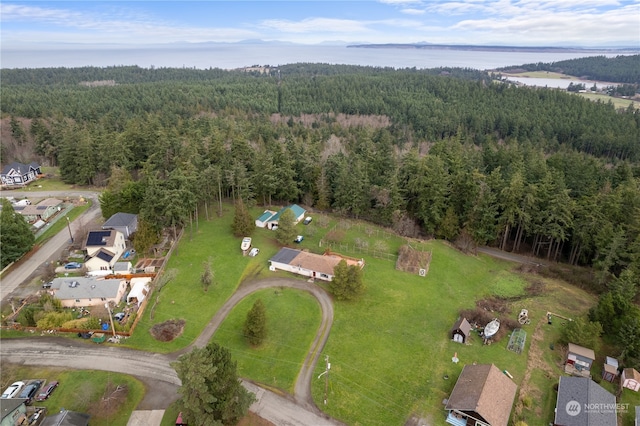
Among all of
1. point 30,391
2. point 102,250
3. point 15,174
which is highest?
point 15,174

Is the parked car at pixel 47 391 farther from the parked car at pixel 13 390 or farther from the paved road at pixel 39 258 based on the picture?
the paved road at pixel 39 258

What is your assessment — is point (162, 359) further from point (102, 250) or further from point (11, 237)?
point (11, 237)

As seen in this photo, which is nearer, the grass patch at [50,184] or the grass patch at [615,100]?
the grass patch at [50,184]

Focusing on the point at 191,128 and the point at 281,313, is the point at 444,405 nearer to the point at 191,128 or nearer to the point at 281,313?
the point at 281,313

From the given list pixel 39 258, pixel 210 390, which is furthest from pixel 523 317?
pixel 39 258

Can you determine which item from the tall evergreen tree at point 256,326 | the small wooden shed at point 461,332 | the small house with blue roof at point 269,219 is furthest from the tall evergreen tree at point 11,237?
the small wooden shed at point 461,332
